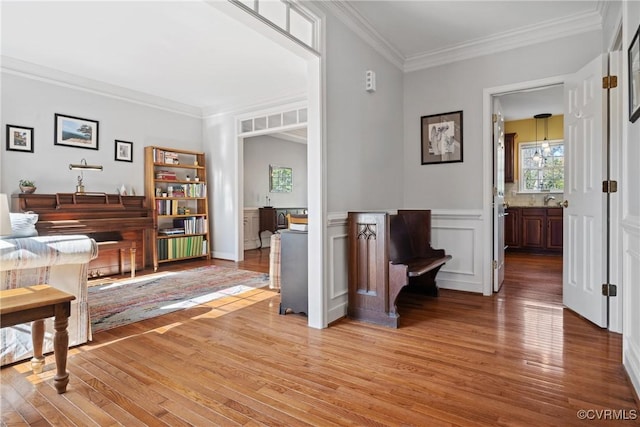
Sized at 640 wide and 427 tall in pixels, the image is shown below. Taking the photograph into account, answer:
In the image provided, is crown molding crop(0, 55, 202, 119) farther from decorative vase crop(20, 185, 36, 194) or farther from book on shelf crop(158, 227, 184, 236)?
book on shelf crop(158, 227, 184, 236)

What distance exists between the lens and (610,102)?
2686mm

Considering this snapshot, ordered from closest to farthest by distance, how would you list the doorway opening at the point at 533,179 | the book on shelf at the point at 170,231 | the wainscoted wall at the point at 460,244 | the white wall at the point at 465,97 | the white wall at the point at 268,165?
1. the white wall at the point at 465,97
2. the wainscoted wall at the point at 460,244
3. the book on shelf at the point at 170,231
4. the doorway opening at the point at 533,179
5. the white wall at the point at 268,165

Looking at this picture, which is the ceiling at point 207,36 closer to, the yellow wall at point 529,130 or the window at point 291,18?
the window at point 291,18

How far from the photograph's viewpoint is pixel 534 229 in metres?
6.75

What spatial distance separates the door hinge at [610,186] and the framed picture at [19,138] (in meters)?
6.19

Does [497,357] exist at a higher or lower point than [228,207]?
lower

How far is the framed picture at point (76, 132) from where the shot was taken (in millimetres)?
4641

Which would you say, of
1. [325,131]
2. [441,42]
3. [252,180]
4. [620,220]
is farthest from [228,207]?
[620,220]

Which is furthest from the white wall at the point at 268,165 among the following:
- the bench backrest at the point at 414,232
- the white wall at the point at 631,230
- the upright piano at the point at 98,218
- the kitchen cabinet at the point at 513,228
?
the white wall at the point at 631,230

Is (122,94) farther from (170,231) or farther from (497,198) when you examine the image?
(497,198)

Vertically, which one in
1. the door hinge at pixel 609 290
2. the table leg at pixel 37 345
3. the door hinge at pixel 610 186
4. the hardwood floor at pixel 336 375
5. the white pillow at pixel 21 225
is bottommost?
the hardwood floor at pixel 336 375

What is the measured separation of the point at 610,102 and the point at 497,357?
2.18 m

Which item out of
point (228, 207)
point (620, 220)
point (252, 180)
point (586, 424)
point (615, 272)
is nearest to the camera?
point (586, 424)

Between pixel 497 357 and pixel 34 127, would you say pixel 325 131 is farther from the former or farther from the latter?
pixel 34 127
